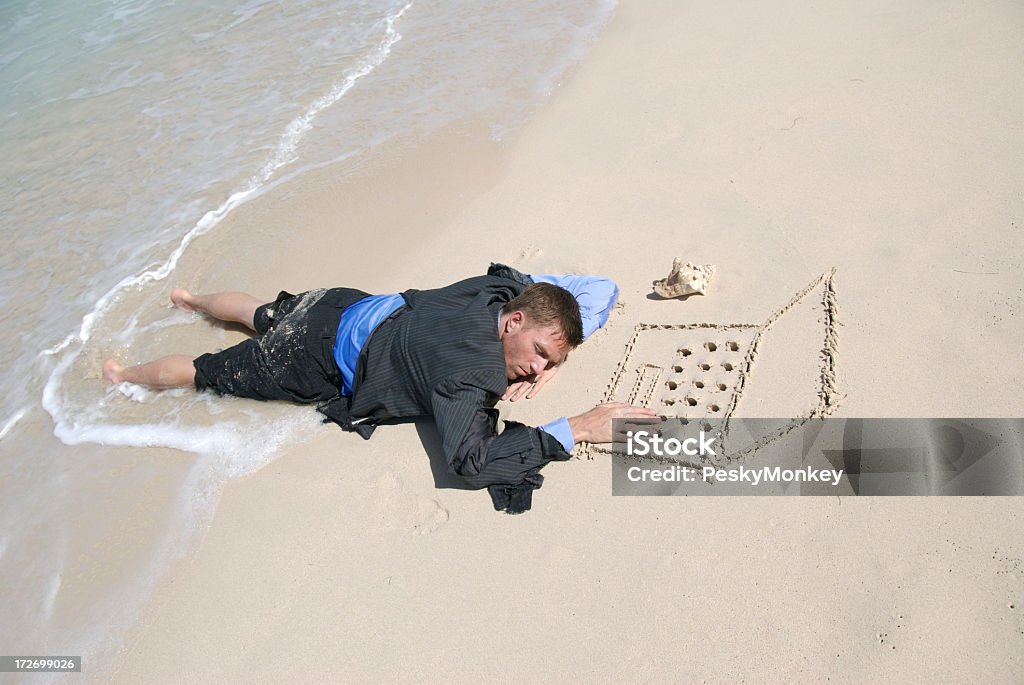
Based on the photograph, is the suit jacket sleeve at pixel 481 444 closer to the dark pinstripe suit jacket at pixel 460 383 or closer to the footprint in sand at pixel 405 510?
the dark pinstripe suit jacket at pixel 460 383

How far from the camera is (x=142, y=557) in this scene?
131 inches

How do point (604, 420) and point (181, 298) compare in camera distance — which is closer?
point (604, 420)

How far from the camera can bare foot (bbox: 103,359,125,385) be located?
4.28 metres

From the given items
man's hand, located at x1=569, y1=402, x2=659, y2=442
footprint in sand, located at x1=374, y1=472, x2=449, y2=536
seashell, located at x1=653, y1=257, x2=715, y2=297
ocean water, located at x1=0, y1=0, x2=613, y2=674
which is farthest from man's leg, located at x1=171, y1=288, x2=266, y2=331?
seashell, located at x1=653, y1=257, x2=715, y2=297

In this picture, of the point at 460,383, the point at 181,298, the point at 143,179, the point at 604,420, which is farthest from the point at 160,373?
the point at 143,179

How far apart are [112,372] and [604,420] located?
284 centimetres

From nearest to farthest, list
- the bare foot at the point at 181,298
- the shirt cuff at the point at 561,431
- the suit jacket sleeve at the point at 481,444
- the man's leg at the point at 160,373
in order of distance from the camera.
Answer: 1. the suit jacket sleeve at the point at 481,444
2. the shirt cuff at the point at 561,431
3. the man's leg at the point at 160,373
4. the bare foot at the point at 181,298

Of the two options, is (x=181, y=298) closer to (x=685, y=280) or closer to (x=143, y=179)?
(x=143, y=179)

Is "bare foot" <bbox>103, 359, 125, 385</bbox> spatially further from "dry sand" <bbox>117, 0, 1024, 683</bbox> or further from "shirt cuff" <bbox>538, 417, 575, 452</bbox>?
"shirt cuff" <bbox>538, 417, 575, 452</bbox>

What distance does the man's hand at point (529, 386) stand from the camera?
12.1 feet

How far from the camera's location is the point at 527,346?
11.1 ft

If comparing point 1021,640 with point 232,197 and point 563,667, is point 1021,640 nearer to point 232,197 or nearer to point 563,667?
point 563,667

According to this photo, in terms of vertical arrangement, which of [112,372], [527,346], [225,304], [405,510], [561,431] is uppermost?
[527,346]

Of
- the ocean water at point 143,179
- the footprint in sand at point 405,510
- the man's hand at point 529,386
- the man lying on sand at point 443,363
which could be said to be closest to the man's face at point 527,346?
the man lying on sand at point 443,363
